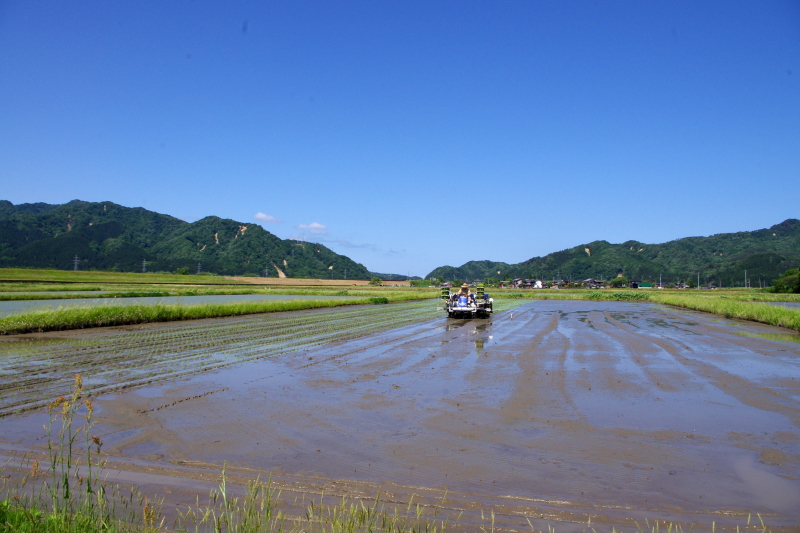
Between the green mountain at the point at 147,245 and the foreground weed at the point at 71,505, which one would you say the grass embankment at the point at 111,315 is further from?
the green mountain at the point at 147,245

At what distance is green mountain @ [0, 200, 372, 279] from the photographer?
12594 centimetres

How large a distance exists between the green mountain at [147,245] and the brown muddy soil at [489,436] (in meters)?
131

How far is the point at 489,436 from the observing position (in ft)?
21.9

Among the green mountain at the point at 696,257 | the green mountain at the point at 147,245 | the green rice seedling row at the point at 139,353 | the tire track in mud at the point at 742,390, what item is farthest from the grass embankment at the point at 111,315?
the green mountain at the point at 696,257

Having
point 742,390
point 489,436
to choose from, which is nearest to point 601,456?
point 489,436

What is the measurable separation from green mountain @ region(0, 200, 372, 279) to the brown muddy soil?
131 m

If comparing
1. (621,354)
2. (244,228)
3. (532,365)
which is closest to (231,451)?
(532,365)

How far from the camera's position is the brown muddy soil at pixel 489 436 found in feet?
15.7

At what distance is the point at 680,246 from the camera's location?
7643 inches

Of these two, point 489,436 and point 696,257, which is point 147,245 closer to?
point 489,436

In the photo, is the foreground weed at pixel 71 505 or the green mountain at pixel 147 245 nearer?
the foreground weed at pixel 71 505

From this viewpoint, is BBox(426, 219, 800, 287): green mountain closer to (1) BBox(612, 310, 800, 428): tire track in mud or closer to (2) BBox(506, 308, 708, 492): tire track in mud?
(1) BBox(612, 310, 800, 428): tire track in mud

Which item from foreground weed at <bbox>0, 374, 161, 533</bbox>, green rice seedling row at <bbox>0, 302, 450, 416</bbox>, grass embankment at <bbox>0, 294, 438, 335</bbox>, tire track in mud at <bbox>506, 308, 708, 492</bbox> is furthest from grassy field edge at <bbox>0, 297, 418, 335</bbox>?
tire track in mud at <bbox>506, 308, 708, 492</bbox>

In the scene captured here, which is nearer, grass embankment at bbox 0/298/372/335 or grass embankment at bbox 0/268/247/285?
grass embankment at bbox 0/298/372/335
